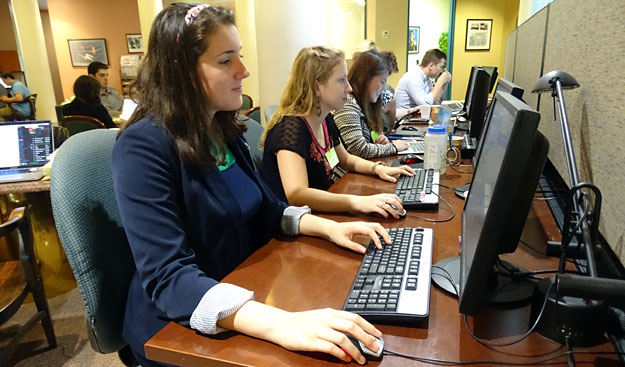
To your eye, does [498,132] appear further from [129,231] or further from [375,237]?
[129,231]

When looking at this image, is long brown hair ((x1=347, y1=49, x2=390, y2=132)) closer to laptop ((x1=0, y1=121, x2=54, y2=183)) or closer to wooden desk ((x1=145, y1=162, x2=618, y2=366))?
wooden desk ((x1=145, y1=162, x2=618, y2=366))

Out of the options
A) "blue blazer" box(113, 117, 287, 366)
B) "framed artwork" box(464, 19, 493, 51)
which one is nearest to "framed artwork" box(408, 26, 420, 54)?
"framed artwork" box(464, 19, 493, 51)

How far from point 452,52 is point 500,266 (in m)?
7.77

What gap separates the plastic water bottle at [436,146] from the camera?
170cm

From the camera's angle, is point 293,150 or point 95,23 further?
point 95,23

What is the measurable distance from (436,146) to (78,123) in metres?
3.16

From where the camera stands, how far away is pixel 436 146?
1.70 m

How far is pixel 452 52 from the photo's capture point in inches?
308

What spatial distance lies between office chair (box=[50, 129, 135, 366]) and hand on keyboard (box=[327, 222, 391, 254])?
1.72ft

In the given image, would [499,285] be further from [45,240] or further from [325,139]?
[45,240]

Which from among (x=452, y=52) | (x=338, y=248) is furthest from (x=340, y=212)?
(x=452, y=52)

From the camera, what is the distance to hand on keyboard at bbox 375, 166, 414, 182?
5.57 feet

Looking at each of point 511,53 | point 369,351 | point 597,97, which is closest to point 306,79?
point 597,97

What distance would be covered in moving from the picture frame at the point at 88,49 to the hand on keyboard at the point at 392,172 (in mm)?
8637
